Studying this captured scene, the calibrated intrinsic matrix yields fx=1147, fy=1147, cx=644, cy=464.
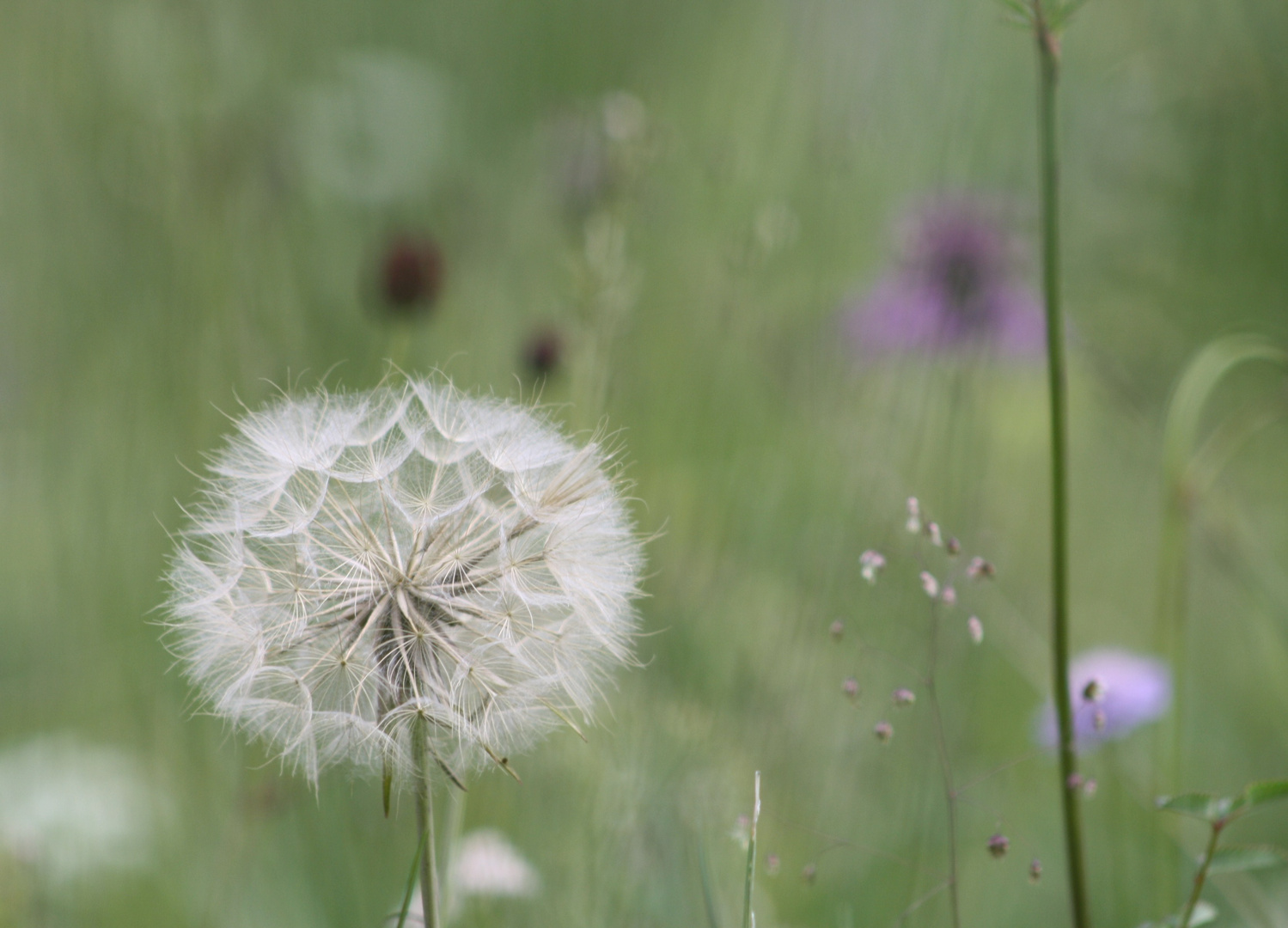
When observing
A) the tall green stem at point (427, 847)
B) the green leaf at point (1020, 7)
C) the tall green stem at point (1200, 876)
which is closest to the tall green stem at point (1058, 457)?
the green leaf at point (1020, 7)

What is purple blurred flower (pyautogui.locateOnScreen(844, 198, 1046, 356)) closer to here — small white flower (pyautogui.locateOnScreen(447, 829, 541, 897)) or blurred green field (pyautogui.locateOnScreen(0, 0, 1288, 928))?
blurred green field (pyautogui.locateOnScreen(0, 0, 1288, 928))

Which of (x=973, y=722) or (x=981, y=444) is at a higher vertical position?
(x=981, y=444)

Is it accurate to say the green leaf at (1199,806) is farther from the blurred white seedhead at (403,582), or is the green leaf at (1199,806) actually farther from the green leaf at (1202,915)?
the blurred white seedhead at (403,582)

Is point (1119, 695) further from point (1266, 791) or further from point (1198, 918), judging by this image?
point (1266, 791)

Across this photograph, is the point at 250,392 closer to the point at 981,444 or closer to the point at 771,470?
the point at 771,470

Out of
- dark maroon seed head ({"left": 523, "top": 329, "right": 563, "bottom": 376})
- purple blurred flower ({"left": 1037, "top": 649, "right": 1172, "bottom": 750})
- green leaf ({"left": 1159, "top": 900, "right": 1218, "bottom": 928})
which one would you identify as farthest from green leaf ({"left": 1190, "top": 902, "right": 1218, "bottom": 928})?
dark maroon seed head ({"left": 523, "top": 329, "right": 563, "bottom": 376})

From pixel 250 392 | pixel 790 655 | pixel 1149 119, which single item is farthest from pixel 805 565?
pixel 1149 119

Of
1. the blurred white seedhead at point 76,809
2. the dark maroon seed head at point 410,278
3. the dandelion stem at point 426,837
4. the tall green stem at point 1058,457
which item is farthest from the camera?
the dark maroon seed head at point 410,278
